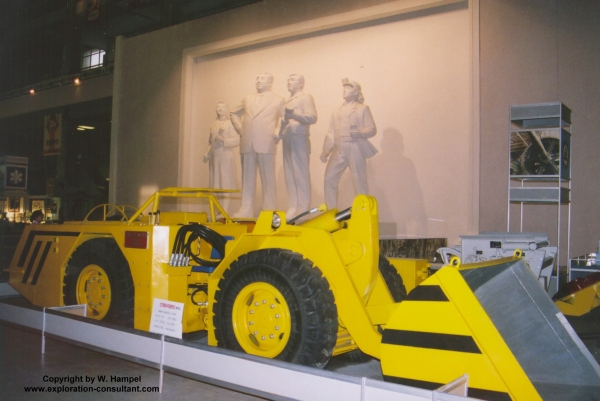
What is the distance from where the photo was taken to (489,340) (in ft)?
9.06

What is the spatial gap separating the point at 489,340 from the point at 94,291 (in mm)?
3915

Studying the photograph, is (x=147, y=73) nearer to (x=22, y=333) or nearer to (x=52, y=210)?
(x=52, y=210)

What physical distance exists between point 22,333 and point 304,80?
7.00 metres

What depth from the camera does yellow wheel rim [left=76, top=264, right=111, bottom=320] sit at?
203 inches

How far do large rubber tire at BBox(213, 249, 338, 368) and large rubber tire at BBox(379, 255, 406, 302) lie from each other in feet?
4.09

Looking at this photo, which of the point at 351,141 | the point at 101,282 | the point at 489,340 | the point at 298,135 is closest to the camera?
the point at 489,340

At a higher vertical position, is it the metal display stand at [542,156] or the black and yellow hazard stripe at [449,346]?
the metal display stand at [542,156]

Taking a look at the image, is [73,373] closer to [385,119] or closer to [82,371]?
[82,371]

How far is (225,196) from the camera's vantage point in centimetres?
1191

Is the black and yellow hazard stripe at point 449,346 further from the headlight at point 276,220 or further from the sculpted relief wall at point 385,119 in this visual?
the sculpted relief wall at point 385,119

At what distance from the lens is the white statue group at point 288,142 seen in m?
9.76

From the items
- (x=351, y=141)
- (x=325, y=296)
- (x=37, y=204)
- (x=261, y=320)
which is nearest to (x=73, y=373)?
(x=261, y=320)

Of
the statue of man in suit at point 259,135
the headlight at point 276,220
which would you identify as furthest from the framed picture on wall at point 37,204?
the headlight at point 276,220

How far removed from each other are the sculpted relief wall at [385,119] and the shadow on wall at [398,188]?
18 millimetres
